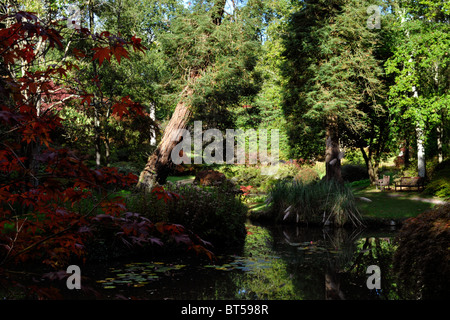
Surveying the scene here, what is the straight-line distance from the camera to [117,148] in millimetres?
21094

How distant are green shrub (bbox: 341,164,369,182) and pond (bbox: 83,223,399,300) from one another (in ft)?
46.6

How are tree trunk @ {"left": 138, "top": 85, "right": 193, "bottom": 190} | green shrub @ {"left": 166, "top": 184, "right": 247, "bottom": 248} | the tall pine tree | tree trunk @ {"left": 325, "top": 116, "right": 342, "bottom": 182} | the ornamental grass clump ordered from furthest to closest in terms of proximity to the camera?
tree trunk @ {"left": 325, "top": 116, "right": 342, "bottom": 182}, the tall pine tree, tree trunk @ {"left": 138, "top": 85, "right": 193, "bottom": 190}, the ornamental grass clump, green shrub @ {"left": 166, "top": 184, "right": 247, "bottom": 248}

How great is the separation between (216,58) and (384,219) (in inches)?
324

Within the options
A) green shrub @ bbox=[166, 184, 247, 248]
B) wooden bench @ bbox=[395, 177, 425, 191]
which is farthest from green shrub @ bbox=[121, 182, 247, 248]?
wooden bench @ bbox=[395, 177, 425, 191]

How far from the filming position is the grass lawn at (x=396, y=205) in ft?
37.3

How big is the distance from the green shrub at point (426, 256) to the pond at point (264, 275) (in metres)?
0.30

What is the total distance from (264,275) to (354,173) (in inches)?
703

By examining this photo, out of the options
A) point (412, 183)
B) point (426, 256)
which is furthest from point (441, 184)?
point (426, 256)

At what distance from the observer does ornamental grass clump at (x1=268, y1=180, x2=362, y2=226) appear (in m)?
10.7

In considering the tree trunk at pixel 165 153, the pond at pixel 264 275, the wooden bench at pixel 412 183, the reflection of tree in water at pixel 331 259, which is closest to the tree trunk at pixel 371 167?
the wooden bench at pixel 412 183

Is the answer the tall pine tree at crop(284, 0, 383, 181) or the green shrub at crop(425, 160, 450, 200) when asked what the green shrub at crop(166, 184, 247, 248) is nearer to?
the tall pine tree at crop(284, 0, 383, 181)

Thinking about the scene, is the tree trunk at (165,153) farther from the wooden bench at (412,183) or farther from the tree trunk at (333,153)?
the wooden bench at (412,183)

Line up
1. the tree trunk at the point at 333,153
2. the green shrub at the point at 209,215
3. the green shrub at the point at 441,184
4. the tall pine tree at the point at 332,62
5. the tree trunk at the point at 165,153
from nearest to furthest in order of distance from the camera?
the green shrub at the point at 209,215 < the tree trunk at the point at 165,153 < the green shrub at the point at 441,184 < the tall pine tree at the point at 332,62 < the tree trunk at the point at 333,153

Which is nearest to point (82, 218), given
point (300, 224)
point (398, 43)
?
point (300, 224)
